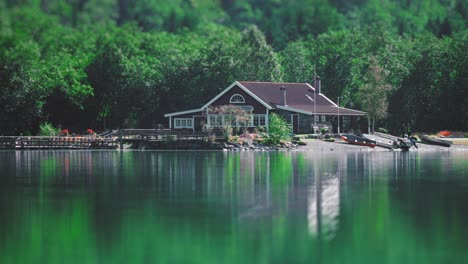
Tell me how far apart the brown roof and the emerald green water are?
117ft

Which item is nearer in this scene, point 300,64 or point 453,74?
point 453,74

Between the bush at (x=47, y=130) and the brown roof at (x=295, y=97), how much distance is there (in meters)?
18.2

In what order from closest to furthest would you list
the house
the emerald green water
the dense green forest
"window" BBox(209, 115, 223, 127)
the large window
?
the emerald green water, the large window, the house, "window" BBox(209, 115, 223, 127), the dense green forest

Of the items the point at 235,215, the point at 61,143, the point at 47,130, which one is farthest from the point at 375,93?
the point at 235,215

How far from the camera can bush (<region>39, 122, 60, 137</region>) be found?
8275 centimetres

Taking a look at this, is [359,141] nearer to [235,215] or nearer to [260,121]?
[260,121]

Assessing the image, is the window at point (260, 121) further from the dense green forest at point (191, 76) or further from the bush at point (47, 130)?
the bush at point (47, 130)

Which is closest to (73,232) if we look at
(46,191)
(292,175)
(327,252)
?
(327,252)

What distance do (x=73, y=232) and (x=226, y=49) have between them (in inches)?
2876

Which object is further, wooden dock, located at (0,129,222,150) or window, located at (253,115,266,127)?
window, located at (253,115,266,127)

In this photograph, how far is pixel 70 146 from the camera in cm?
7719

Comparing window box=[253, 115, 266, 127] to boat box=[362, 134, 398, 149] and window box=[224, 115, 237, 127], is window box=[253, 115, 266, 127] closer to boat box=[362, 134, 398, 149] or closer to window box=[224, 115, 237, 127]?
window box=[224, 115, 237, 127]

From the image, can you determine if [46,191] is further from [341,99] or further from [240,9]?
[240,9]

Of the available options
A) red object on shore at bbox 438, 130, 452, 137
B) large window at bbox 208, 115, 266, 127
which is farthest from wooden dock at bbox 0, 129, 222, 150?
red object on shore at bbox 438, 130, 452, 137
